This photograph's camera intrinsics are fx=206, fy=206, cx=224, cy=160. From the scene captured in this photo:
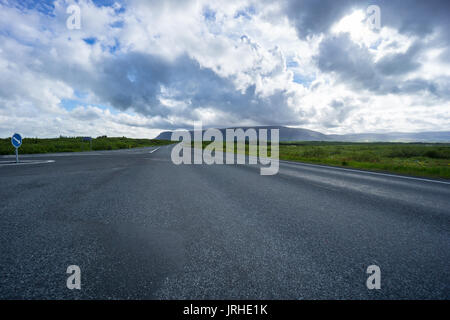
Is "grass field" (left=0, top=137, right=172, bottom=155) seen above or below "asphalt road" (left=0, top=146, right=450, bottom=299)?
above

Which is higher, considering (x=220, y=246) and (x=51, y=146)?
(x=51, y=146)

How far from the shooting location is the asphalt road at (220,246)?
5.79 feet

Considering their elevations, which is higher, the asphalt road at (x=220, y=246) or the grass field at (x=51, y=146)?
the grass field at (x=51, y=146)

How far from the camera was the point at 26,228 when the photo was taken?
2953mm

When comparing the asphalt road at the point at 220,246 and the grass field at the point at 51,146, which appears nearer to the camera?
the asphalt road at the point at 220,246

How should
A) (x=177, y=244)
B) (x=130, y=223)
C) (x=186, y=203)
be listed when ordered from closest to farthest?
(x=177, y=244)
(x=130, y=223)
(x=186, y=203)

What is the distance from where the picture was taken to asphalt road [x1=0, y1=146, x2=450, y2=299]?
5.79 feet

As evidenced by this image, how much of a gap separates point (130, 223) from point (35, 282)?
1.48m

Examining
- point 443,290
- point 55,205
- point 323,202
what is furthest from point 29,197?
point 443,290

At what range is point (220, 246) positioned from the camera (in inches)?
98.8

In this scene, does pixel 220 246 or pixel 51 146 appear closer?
pixel 220 246

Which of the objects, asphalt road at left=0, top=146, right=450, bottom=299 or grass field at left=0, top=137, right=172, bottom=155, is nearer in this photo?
asphalt road at left=0, top=146, right=450, bottom=299
